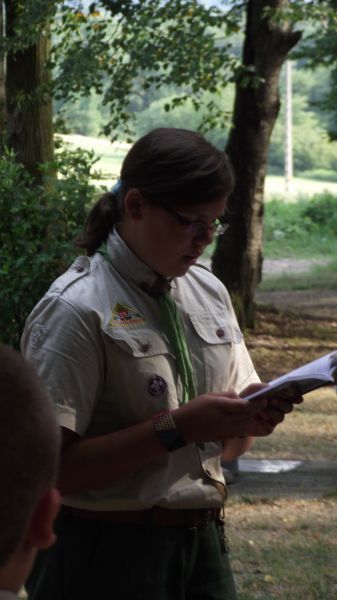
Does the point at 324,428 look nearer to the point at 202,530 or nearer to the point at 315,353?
the point at 315,353

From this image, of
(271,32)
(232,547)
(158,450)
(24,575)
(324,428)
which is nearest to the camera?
(24,575)

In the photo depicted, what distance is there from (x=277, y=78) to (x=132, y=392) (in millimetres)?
10668

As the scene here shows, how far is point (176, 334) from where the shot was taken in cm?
262

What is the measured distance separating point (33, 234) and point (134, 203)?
441cm

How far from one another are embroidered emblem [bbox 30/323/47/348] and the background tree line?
17.7 ft

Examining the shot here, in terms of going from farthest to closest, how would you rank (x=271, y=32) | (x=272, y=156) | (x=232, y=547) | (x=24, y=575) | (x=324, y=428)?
1. (x=272, y=156)
2. (x=271, y=32)
3. (x=324, y=428)
4. (x=232, y=547)
5. (x=24, y=575)

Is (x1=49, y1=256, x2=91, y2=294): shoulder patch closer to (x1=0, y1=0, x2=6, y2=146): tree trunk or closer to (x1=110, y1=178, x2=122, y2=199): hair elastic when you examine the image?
(x1=110, y1=178, x2=122, y2=199): hair elastic

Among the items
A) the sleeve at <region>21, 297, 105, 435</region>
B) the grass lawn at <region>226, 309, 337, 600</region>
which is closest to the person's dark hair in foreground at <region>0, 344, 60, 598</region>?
the sleeve at <region>21, 297, 105, 435</region>

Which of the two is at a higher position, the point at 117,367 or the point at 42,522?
the point at 42,522

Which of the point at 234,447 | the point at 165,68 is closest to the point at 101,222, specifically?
the point at 234,447

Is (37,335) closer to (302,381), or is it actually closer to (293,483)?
(302,381)

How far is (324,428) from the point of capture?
8.85 m

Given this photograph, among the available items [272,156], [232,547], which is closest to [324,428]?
[232,547]

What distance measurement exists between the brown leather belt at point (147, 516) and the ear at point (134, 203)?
2.18 ft
